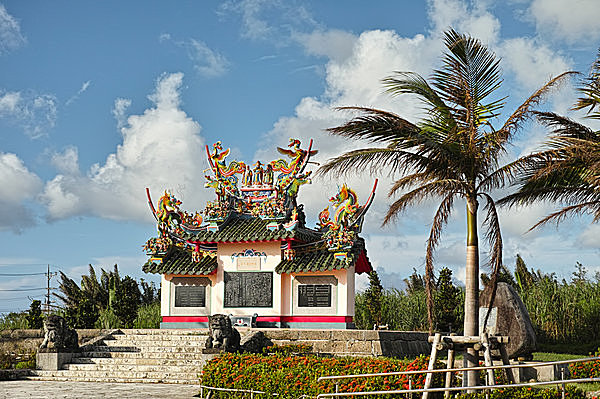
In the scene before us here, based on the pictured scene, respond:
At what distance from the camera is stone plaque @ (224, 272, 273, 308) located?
2381 cm

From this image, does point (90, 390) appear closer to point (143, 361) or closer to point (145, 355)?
point (143, 361)

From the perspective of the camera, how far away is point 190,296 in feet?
81.9

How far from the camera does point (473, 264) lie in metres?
12.8

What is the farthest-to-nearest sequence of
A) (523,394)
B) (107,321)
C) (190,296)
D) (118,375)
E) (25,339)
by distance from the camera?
(107,321) < (190,296) < (25,339) < (118,375) < (523,394)

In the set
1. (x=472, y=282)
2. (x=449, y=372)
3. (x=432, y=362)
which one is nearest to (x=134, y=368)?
(x=472, y=282)

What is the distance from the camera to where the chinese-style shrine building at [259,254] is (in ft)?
76.0

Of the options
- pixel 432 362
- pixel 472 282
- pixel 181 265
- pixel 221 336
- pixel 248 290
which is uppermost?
pixel 181 265

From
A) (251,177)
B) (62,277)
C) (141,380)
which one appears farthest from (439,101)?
(62,277)

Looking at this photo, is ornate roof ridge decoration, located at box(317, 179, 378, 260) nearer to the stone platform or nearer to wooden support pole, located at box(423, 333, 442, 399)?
the stone platform

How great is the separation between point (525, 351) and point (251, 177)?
11158 millimetres

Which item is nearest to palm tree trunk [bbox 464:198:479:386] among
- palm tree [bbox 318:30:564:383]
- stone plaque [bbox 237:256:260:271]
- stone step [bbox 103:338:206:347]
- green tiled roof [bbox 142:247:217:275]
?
palm tree [bbox 318:30:564:383]

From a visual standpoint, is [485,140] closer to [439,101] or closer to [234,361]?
[439,101]

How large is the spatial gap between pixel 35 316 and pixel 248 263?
9.00 metres

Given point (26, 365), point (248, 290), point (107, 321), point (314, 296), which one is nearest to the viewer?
point (26, 365)
